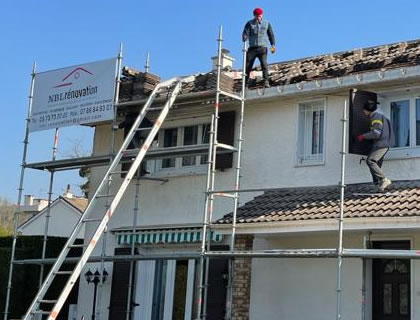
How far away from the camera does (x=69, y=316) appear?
19.3m

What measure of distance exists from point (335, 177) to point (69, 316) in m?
8.14

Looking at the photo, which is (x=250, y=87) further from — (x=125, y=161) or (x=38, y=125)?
(x=38, y=125)

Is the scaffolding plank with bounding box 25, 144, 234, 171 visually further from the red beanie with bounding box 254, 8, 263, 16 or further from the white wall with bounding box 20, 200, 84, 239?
the white wall with bounding box 20, 200, 84, 239

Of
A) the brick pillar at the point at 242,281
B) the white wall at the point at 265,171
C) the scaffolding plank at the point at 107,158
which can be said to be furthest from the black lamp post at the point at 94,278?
the brick pillar at the point at 242,281

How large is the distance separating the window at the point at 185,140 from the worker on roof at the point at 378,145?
460 cm

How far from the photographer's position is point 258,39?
1706 centimetres

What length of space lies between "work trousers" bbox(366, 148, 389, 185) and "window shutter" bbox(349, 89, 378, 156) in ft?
1.23

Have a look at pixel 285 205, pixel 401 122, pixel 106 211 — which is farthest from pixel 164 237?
pixel 401 122

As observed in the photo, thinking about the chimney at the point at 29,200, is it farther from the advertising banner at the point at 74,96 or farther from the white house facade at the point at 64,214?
the advertising banner at the point at 74,96

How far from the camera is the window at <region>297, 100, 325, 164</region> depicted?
1611cm

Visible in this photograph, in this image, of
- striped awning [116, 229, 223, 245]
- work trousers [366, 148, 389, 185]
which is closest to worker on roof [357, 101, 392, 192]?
work trousers [366, 148, 389, 185]

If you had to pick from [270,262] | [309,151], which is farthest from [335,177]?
[270,262]

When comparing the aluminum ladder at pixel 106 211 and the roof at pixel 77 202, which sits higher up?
the roof at pixel 77 202

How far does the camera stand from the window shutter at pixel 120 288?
18.0 m
